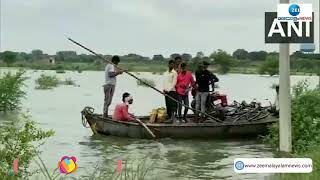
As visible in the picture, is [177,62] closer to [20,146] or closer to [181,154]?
[181,154]

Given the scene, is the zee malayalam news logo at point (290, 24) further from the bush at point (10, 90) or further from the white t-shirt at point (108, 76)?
the bush at point (10, 90)

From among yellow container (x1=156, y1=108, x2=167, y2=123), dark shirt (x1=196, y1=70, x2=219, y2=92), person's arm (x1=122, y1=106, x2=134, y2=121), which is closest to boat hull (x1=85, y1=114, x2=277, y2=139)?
person's arm (x1=122, y1=106, x2=134, y2=121)

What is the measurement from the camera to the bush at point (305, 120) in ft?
36.7

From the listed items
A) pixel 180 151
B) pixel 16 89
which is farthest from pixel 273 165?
pixel 16 89

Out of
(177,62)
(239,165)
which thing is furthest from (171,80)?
(239,165)

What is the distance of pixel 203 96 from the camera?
1592 cm

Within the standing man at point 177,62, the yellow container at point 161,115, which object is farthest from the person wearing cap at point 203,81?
the yellow container at point 161,115

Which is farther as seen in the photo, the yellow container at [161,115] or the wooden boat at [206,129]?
the yellow container at [161,115]

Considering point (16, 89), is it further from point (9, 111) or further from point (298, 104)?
point (298, 104)

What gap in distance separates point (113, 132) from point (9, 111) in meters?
9.76

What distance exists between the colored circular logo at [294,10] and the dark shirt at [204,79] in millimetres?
7791

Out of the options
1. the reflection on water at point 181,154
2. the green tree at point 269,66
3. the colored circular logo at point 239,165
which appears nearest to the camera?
the colored circular logo at point 239,165

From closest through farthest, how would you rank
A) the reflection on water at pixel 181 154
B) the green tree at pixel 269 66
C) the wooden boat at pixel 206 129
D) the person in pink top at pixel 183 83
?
the reflection on water at pixel 181 154 < the wooden boat at pixel 206 129 < the person in pink top at pixel 183 83 < the green tree at pixel 269 66

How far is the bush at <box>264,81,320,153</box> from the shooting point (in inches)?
440
